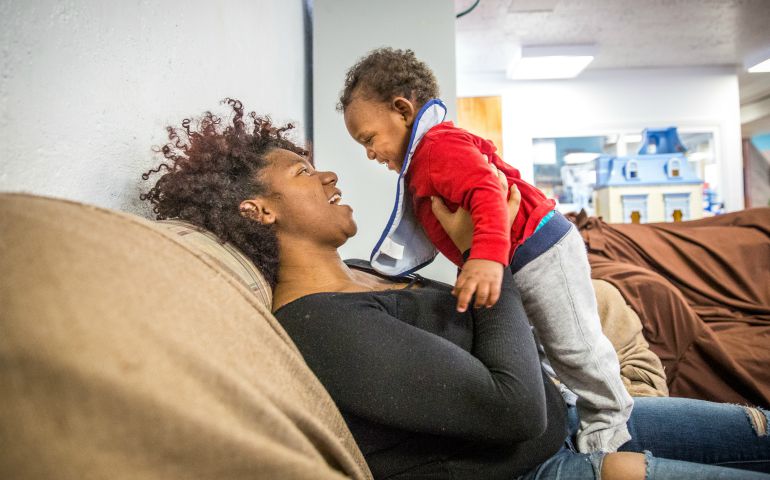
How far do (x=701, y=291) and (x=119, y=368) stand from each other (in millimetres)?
2451

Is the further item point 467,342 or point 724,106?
point 724,106

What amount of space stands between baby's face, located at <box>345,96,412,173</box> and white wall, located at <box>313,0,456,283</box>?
106cm

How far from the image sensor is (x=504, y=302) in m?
0.87

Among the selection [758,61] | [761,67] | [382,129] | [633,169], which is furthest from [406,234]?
[761,67]

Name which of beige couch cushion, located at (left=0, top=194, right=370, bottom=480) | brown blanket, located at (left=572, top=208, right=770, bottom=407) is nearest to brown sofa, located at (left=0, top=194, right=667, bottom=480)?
beige couch cushion, located at (left=0, top=194, right=370, bottom=480)

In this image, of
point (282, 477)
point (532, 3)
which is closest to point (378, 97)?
point (282, 477)

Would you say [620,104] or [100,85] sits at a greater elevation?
[620,104]

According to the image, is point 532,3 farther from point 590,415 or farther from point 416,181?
point 590,415

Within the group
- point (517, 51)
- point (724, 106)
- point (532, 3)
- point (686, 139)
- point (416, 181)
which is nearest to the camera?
point (416, 181)

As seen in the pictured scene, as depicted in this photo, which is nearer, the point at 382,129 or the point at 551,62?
the point at 382,129

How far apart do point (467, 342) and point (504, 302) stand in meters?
0.10

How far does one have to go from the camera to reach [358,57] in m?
2.41

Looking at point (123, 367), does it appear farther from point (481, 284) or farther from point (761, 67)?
point (761, 67)

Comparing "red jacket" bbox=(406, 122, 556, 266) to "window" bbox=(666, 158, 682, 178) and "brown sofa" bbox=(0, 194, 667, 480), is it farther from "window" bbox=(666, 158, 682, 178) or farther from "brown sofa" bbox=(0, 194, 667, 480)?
"window" bbox=(666, 158, 682, 178)
